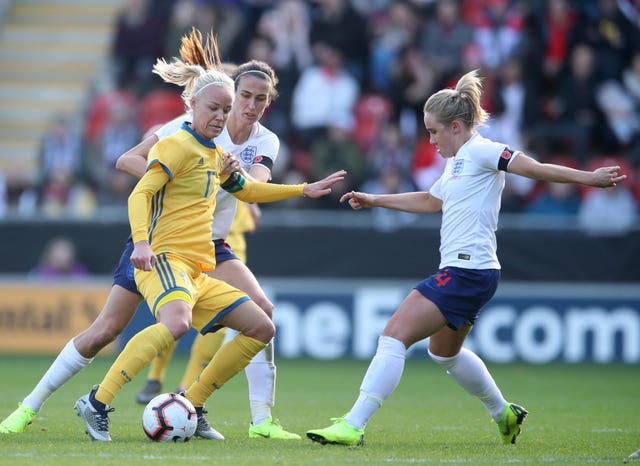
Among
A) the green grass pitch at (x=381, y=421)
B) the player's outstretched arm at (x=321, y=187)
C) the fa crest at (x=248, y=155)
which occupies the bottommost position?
the green grass pitch at (x=381, y=421)

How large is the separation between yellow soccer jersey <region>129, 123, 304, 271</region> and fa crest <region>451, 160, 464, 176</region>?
1424 mm

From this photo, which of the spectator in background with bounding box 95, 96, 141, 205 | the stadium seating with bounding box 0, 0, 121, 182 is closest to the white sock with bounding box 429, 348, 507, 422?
the spectator in background with bounding box 95, 96, 141, 205

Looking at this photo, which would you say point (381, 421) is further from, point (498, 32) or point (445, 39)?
point (498, 32)

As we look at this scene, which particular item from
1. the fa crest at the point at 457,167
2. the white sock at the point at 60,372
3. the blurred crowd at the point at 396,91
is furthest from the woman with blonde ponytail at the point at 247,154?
the blurred crowd at the point at 396,91

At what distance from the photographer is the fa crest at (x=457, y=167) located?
23.0 ft

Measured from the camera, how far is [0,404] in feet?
29.3

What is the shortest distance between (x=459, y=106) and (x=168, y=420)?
2545 millimetres

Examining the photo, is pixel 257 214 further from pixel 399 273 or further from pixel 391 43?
pixel 391 43

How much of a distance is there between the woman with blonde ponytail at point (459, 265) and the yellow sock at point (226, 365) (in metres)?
0.65

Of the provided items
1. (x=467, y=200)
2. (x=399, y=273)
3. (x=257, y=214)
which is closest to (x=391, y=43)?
(x=399, y=273)

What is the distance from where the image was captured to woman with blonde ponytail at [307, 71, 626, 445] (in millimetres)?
6672

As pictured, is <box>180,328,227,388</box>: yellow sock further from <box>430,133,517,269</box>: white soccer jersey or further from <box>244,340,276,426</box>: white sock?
<box>430,133,517,269</box>: white soccer jersey

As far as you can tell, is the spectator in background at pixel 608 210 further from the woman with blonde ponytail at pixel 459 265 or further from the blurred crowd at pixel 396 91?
the woman with blonde ponytail at pixel 459 265

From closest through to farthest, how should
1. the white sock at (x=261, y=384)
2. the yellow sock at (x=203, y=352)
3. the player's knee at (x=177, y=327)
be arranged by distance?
the player's knee at (x=177, y=327) → the white sock at (x=261, y=384) → the yellow sock at (x=203, y=352)
